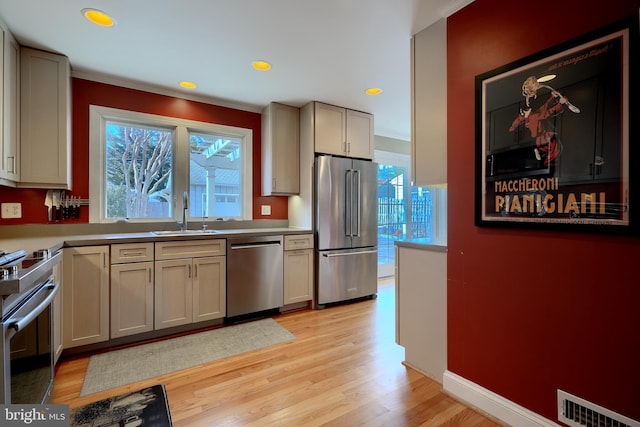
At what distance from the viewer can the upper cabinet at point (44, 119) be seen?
2.39 metres

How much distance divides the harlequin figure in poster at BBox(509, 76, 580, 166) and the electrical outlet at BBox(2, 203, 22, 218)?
12.0 feet

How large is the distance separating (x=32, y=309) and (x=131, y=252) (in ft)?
3.95

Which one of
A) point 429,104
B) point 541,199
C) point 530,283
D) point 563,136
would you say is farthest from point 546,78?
point 530,283

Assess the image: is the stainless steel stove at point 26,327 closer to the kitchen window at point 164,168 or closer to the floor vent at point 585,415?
the kitchen window at point 164,168

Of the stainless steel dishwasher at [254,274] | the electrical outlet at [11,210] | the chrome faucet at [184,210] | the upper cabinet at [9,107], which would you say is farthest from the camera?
the chrome faucet at [184,210]

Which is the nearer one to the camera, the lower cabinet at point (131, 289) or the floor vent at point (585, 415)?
the floor vent at point (585, 415)

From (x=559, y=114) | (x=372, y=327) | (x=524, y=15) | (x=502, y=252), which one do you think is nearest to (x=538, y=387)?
(x=502, y=252)

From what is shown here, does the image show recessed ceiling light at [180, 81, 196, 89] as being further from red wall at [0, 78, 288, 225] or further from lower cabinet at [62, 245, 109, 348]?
lower cabinet at [62, 245, 109, 348]

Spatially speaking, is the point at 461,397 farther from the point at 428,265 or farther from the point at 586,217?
the point at 586,217

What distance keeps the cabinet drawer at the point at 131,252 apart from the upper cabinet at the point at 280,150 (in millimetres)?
1484

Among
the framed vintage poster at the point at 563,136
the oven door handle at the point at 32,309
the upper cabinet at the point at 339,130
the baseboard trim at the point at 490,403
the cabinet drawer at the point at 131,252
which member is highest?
the upper cabinet at the point at 339,130

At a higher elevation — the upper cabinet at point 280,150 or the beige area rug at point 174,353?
the upper cabinet at point 280,150

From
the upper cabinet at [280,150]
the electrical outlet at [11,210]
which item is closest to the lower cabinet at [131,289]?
the electrical outlet at [11,210]

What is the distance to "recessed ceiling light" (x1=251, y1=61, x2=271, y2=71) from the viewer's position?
2651 millimetres
